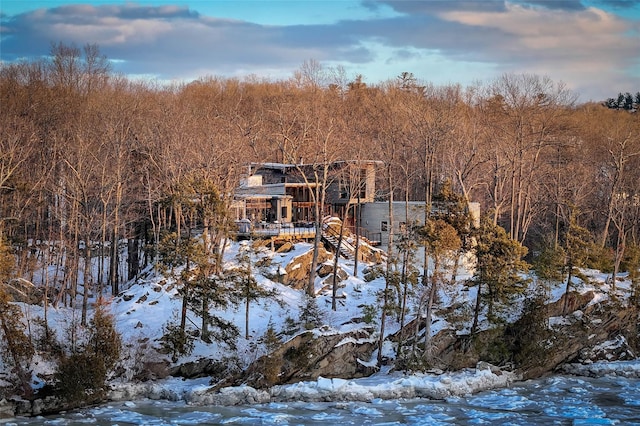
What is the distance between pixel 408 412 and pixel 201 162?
18427 mm

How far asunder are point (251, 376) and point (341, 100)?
57.5 meters

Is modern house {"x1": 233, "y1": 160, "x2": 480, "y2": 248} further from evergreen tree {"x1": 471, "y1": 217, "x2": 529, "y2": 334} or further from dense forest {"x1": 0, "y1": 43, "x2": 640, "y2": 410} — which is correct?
evergreen tree {"x1": 471, "y1": 217, "x2": 529, "y2": 334}

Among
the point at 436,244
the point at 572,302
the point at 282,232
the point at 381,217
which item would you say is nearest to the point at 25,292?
the point at 282,232

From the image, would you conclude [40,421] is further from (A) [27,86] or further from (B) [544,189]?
(B) [544,189]

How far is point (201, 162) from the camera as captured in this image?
3619 cm

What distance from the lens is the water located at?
2297 cm

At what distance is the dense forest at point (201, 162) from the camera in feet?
112

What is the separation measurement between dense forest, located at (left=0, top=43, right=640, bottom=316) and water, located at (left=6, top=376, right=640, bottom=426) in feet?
26.1

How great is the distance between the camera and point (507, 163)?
4194 cm

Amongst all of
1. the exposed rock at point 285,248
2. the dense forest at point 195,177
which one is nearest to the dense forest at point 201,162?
the dense forest at point 195,177

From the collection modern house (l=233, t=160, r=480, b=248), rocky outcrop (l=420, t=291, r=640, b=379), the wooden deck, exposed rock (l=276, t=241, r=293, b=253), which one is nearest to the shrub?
rocky outcrop (l=420, t=291, r=640, b=379)

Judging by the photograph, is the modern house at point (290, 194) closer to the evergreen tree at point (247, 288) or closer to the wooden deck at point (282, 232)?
the wooden deck at point (282, 232)

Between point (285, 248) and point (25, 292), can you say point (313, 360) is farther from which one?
point (25, 292)

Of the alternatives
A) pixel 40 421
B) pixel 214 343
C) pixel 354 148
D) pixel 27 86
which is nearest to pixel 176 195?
pixel 214 343
